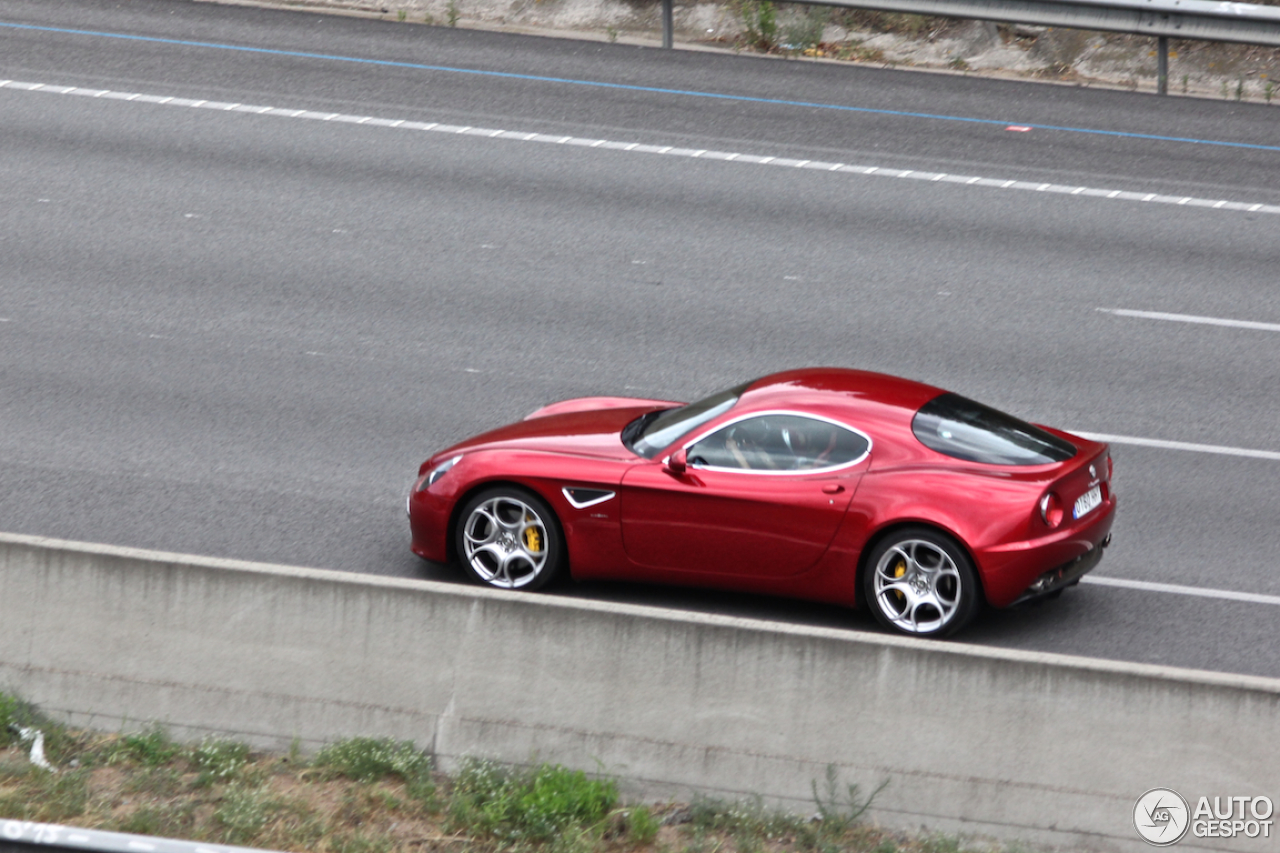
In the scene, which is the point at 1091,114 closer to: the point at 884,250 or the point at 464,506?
the point at 884,250

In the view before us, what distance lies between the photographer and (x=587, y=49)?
62.8ft

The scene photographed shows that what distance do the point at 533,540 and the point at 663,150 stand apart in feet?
27.5

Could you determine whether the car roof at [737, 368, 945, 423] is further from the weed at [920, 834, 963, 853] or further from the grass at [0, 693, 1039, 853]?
the weed at [920, 834, 963, 853]

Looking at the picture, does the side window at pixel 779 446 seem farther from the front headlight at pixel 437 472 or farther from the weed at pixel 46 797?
the weed at pixel 46 797

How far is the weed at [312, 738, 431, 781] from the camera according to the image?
7.12 m

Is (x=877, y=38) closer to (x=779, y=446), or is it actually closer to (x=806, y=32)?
(x=806, y=32)

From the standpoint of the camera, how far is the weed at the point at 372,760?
712cm

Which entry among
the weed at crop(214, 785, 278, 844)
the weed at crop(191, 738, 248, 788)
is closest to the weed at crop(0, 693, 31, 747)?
the weed at crop(191, 738, 248, 788)

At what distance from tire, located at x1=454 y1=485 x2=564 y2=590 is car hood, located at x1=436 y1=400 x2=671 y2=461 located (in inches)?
11.8

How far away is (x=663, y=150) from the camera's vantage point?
1622cm

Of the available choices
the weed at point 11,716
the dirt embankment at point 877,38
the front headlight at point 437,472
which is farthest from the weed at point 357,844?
the dirt embankment at point 877,38

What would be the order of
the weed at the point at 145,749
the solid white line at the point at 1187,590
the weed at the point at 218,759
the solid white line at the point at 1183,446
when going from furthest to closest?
the solid white line at the point at 1183,446, the solid white line at the point at 1187,590, the weed at the point at 145,749, the weed at the point at 218,759

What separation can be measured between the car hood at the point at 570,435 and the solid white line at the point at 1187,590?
9.50 feet

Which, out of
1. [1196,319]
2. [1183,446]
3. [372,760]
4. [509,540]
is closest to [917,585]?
[509,540]
